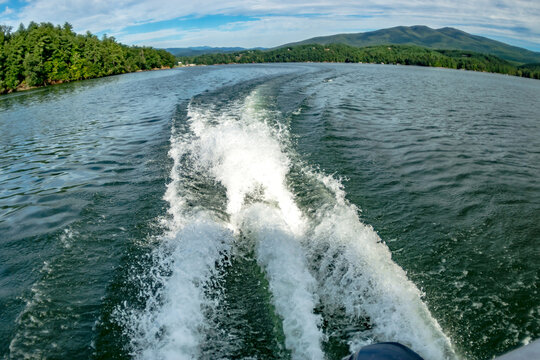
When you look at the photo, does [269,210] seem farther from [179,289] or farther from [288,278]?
[179,289]

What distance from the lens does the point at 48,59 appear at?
55562mm

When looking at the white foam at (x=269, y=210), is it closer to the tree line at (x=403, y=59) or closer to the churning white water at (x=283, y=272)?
the churning white water at (x=283, y=272)

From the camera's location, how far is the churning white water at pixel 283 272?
3631mm

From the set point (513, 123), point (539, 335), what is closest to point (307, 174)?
point (539, 335)

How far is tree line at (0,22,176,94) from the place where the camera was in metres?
50.0

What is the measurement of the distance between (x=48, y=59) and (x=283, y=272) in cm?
7181

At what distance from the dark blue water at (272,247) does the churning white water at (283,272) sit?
3cm

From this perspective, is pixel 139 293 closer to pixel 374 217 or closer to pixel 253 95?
pixel 374 217

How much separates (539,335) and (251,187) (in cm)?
580

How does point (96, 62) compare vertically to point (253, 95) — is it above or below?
above

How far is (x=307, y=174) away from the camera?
8234 millimetres

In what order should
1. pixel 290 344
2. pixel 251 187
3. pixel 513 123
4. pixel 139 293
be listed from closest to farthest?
pixel 290 344, pixel 139 293, pixel 251 187, pixel 513 123

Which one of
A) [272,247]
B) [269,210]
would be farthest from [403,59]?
[272,247]

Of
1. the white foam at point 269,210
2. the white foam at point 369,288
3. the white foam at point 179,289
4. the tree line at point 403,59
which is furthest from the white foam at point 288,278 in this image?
the tree line at point 403,59
